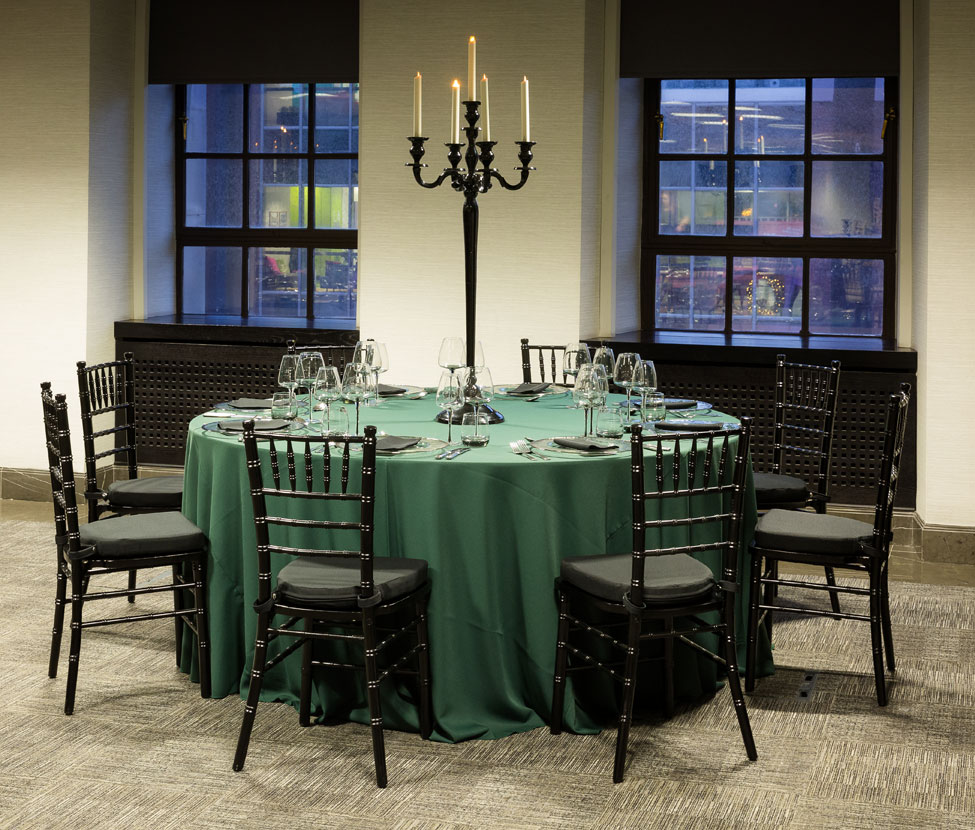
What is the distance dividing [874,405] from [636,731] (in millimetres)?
2839

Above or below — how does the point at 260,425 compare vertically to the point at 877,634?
above

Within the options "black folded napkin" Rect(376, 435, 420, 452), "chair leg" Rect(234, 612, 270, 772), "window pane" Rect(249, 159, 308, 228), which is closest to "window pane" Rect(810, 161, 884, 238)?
"window pane" Rect(249, 159, 308, 228)

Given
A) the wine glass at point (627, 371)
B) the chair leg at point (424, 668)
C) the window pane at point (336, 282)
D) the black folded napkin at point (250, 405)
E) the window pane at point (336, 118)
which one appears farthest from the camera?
the window pane at point (336, 282)

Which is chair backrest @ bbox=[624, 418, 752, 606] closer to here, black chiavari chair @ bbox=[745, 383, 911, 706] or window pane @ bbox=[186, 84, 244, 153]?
black chiavari chair @ bbox=[745, 383, 911, 706]

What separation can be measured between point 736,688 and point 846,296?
364cm

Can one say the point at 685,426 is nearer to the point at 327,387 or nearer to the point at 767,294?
the point at 327,387

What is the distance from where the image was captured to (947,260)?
5.64 m

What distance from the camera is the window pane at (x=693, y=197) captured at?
6.73 meters

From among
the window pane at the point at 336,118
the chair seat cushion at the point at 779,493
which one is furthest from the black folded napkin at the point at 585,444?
the window pane at the point at 336,118

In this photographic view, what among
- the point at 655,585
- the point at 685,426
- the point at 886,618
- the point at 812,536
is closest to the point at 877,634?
the point at 886,618

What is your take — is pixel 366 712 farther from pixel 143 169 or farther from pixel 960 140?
pixel 143 169

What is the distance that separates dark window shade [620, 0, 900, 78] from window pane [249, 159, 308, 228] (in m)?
2.04

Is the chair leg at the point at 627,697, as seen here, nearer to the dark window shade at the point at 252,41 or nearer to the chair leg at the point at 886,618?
the chair leg at the point at 886,618

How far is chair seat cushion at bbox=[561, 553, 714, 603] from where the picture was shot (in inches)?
135
